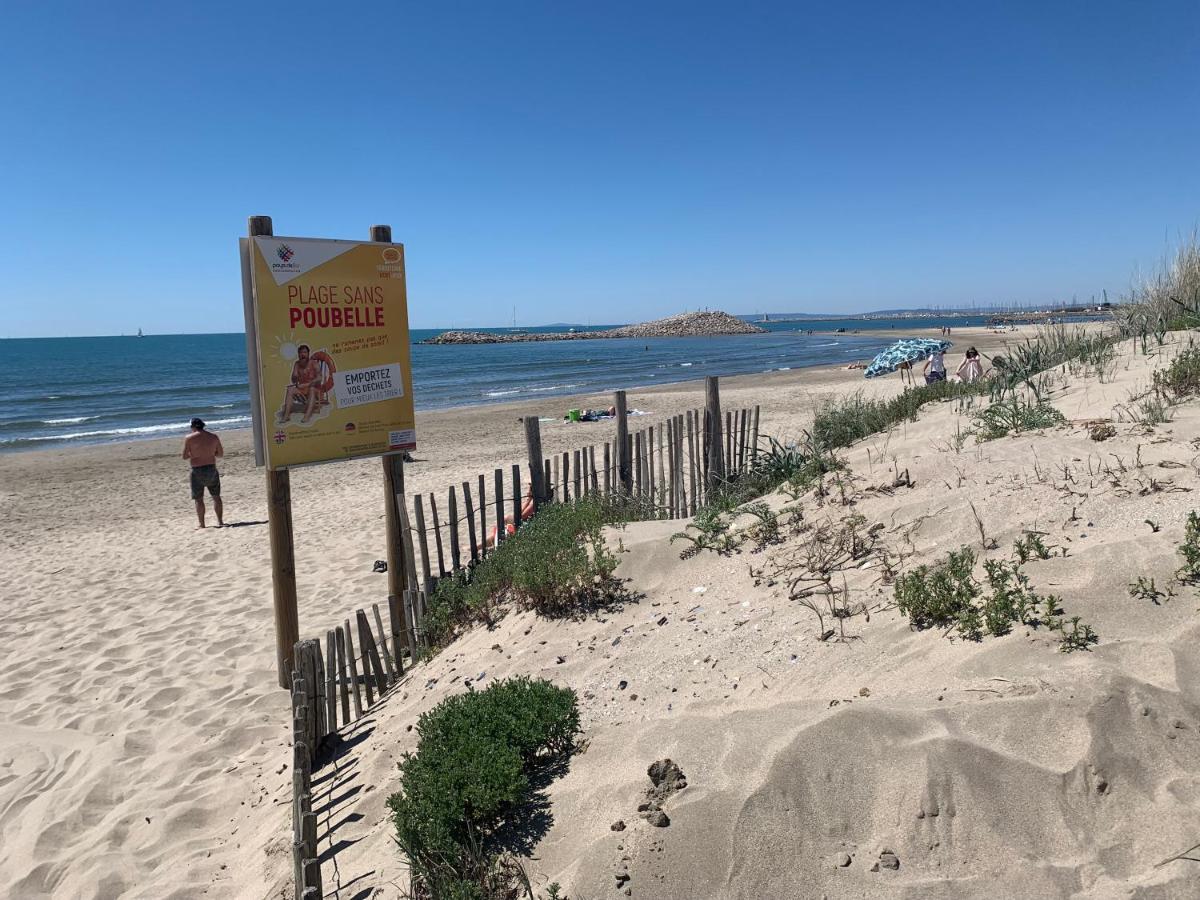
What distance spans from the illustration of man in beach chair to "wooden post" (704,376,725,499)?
384cm

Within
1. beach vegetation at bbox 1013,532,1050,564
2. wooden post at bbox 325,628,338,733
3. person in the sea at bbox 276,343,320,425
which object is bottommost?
wooden post at bbox 325,628,338,733

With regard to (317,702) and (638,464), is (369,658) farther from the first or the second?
(638,464)

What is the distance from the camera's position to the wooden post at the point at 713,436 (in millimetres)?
7629

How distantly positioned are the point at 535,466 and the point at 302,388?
200cm

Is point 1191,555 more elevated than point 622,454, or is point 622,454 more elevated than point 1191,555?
point 622,454

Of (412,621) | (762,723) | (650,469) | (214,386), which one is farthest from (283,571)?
(214,386)

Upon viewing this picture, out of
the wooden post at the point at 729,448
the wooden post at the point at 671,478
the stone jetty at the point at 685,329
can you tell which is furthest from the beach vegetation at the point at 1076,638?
the stone jetty at the point at 685,329

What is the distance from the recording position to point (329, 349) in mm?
5066

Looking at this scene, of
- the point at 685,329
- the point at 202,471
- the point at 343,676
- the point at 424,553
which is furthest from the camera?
the point at 685,329

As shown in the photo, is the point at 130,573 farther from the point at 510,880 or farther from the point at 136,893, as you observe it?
the point at 510,880

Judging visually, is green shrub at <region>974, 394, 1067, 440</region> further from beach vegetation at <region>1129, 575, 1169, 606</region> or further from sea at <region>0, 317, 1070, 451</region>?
sea at <region>0, 317, 1070, 451</region>

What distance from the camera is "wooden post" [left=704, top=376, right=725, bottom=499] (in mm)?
7629

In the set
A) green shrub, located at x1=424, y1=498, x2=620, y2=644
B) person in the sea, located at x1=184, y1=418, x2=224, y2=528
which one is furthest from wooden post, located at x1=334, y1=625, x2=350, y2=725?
person in the sea, located at x1=184, y1=418, x2=224, y2=528

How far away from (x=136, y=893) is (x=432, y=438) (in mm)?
16905
